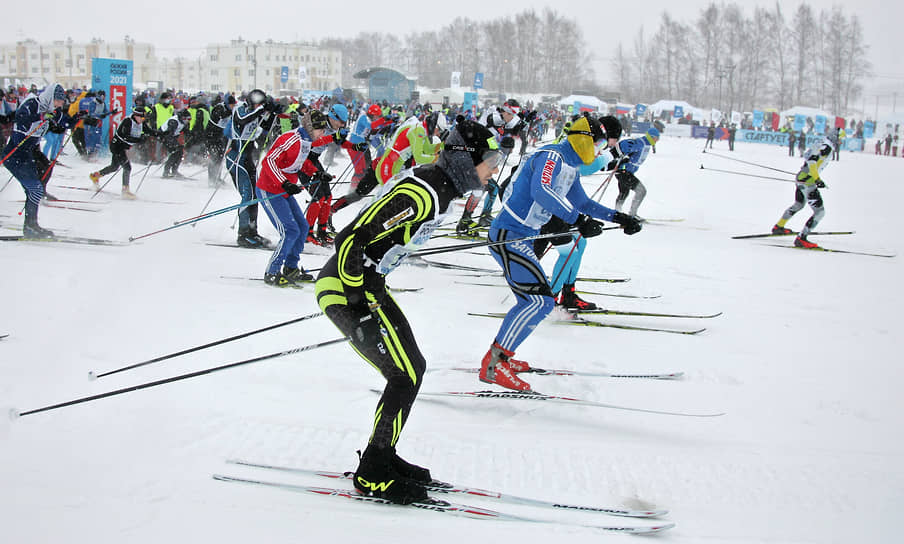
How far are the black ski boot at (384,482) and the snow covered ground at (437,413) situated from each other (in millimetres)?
69

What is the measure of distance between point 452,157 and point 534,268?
67.5 inches

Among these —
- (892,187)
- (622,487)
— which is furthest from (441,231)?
(892,187)

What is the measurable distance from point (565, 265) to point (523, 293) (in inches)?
64.6

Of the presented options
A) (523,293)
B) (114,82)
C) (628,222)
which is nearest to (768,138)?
(114,82)

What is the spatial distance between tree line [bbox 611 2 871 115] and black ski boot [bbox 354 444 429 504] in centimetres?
7008

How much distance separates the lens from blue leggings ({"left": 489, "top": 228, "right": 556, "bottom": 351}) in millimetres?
4289

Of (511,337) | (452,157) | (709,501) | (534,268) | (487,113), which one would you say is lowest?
(709,501)

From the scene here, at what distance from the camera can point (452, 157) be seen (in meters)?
2.76

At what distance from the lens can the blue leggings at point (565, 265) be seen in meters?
5.80

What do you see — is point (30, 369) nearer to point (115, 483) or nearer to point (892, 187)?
point (115, 483)

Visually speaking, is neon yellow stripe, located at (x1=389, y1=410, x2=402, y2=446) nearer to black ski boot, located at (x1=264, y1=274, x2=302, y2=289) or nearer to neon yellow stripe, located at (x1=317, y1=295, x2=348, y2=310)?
neon yellow stripe, located at (x1=317, y1=295, x2=348, y2=310)

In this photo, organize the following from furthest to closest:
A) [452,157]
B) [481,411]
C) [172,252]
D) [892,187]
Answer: [892,187] → [172,252] → [481,411] → [452,157]

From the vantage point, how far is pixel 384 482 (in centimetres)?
291

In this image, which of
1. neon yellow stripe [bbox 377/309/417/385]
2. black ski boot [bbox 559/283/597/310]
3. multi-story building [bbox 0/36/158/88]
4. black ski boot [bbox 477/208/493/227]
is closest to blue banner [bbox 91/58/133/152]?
multi-story building [bbox 0/36/158/88]
